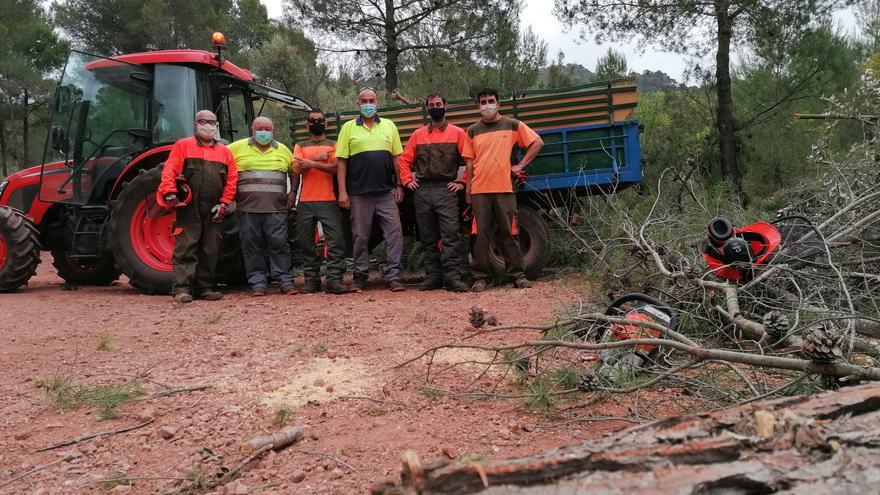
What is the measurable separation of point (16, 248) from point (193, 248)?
2170 mm

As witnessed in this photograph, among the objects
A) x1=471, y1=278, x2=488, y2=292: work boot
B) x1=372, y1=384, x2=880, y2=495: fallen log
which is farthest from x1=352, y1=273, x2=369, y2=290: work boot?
x1=372, y1=384, x2=880, y2=495: fallen log

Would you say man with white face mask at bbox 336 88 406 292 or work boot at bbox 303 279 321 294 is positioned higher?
man with white face mask at bbox 336 88 406 292

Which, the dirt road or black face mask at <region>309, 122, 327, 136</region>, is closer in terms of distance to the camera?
the dirt road

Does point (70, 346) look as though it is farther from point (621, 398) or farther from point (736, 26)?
point (736, 26)

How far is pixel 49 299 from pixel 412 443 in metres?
5.11

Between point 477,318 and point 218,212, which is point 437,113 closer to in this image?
point 218,212

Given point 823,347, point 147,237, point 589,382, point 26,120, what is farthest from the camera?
point 26,120

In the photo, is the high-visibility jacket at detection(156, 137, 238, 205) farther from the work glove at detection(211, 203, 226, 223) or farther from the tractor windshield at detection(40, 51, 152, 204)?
the tractor windshield at detection(40, 51, 152, 204)

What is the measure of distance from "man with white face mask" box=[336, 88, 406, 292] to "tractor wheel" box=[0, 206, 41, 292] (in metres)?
3.28

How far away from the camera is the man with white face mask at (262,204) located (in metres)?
5.61

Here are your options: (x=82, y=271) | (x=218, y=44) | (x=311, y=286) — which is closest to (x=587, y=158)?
(x=311, y=286)

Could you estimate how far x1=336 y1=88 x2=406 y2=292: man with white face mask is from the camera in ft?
18.2

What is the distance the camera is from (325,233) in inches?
226

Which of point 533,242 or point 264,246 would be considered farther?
point 533,242
